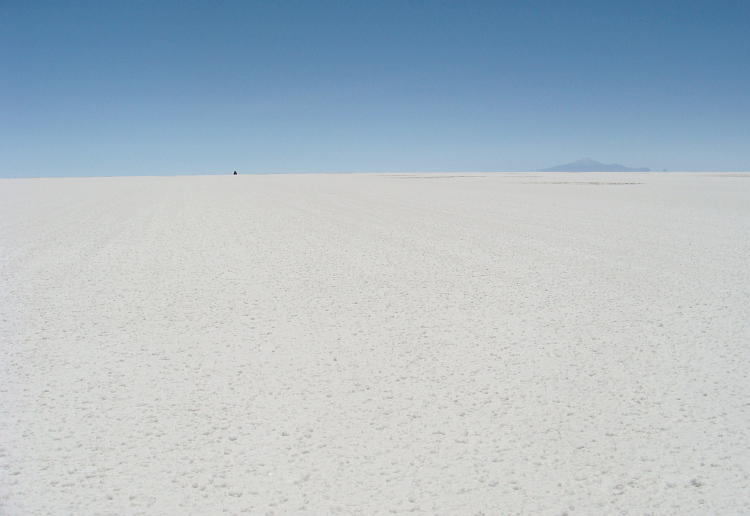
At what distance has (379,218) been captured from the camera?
12000 mm

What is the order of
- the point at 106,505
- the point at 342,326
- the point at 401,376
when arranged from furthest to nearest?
the point at 342,326 < the point at 401,376 < the point at 106,505

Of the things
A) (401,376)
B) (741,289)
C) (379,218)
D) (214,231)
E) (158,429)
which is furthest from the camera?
(379,218)

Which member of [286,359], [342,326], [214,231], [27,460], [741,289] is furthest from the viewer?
[214,231]

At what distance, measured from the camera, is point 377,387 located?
9.95ft

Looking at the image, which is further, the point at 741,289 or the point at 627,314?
the point at 741,289

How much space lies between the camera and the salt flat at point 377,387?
2.15 m

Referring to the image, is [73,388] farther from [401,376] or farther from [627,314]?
[627,314]

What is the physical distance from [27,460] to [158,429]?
0.55m

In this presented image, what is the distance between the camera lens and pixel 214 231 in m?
9.94

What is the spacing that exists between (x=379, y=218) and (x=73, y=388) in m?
9.30

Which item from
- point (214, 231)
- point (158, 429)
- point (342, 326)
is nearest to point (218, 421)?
point (158, 429)

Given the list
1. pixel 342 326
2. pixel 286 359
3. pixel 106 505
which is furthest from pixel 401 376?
pixel 106 505

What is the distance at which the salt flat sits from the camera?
215 cm

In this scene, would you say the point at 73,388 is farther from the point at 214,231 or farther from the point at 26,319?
the point at 214,231
